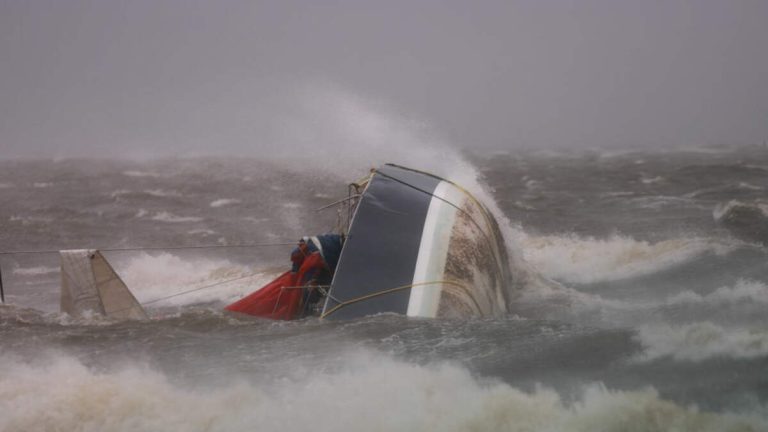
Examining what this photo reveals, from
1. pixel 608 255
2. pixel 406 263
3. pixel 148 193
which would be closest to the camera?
pixel 406 263

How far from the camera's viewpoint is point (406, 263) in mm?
7613

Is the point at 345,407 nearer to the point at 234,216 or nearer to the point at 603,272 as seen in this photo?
the point at 603,272

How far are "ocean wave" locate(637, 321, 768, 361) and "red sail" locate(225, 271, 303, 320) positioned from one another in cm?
346

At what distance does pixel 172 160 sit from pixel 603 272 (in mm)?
17984

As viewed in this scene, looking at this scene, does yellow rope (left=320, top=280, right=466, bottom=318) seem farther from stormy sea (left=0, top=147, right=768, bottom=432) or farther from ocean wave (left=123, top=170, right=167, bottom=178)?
ocean wave (left=123, top=170, right=167, bottom=178)

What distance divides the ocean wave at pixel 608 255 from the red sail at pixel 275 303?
4.10 meters

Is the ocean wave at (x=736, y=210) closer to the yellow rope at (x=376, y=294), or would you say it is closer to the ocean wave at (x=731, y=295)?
the ocean wave at (x=731, y=295)

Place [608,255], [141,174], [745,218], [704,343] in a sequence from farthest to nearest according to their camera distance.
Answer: [141,174], [745,218], [608,255], [704,343]

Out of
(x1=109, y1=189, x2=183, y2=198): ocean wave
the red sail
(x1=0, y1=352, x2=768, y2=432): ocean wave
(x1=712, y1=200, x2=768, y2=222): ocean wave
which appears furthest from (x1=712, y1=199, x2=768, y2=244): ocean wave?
(x1=109, y1=189, x2=183, y2=198): ocean wave

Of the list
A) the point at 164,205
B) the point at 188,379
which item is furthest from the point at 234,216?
the point at 188,379

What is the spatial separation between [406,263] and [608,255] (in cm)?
472

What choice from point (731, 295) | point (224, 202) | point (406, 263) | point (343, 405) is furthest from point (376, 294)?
point (224, 202)

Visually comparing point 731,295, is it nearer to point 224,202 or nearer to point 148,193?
point 224,202

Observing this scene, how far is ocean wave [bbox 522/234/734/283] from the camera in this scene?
33.4 ft
